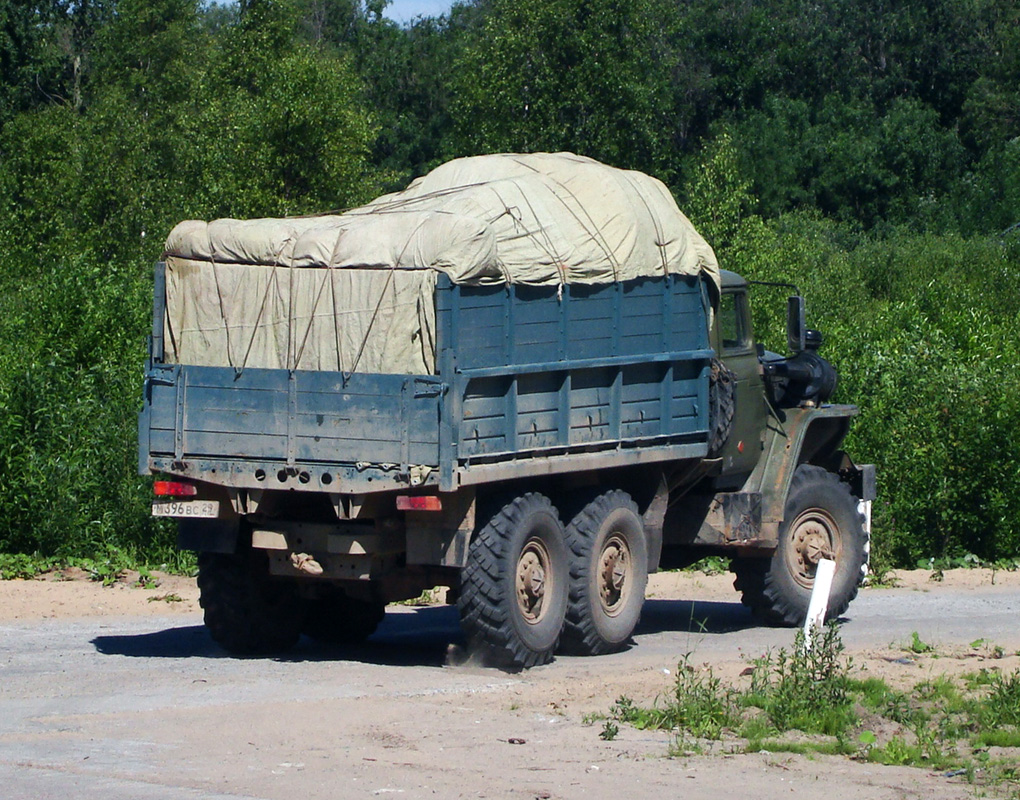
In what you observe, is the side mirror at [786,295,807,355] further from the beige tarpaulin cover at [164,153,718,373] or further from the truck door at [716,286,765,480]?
the beige tarpaulin cover at [164,153,718,373]

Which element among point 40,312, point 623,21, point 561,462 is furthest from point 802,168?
point 561,462

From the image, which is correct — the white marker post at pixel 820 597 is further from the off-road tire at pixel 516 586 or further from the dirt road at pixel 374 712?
the off-road tire at pixel 516 586

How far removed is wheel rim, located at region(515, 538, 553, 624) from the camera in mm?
10062

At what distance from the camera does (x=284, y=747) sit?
7.70 meters

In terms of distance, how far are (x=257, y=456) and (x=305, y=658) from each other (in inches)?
69.4

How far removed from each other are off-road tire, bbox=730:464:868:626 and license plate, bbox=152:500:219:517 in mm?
4428

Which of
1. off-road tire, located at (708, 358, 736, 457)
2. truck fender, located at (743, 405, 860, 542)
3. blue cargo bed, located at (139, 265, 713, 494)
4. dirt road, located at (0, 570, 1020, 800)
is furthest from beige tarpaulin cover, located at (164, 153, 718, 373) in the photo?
dirt road, located at (0, 570, 1020, 800)

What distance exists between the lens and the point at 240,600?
34.5 ft

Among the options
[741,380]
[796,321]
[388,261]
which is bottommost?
[741,380]

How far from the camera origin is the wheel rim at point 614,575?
10.9 m

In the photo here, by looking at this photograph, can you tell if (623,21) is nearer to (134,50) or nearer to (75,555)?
(134,50)

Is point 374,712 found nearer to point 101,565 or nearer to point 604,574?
point 604,574

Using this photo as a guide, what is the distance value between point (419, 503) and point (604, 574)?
6.71ft

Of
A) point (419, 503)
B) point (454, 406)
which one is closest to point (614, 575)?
point (419, 503)
